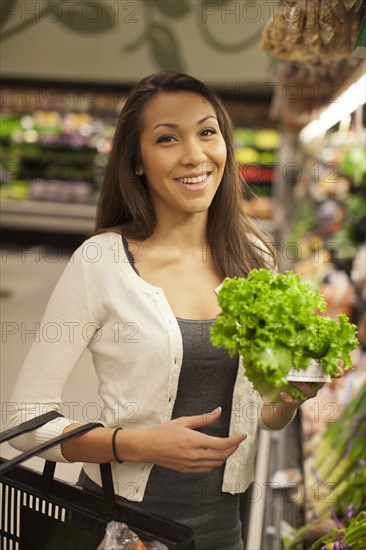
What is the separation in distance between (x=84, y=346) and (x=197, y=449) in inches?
15.5

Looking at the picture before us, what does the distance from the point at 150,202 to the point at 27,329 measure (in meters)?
0.77

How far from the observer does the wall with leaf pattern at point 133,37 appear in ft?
8.00

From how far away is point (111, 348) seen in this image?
1637 mm

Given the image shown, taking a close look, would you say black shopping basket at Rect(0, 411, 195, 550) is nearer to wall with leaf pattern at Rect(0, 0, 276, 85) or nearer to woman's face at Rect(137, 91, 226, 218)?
woman's face at Rect(137, 91, 226, 218)

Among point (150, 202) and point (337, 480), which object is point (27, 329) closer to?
point (150, 202)

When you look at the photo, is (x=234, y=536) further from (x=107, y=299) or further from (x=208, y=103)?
(x=208, y=103)

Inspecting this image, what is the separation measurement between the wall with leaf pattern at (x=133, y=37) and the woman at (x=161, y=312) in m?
0.84

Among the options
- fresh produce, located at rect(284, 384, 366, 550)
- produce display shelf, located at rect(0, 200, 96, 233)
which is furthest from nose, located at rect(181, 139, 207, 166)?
produce display shelf, located at rect(0, 200, 96, 233)

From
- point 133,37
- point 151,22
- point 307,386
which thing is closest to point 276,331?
point 307,386

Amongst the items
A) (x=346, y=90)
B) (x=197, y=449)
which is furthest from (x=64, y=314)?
(x=346, y=90)

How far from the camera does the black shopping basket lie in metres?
1.24

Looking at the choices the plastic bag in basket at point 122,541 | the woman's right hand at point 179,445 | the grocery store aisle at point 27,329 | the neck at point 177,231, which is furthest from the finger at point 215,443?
the neck at point 177,231

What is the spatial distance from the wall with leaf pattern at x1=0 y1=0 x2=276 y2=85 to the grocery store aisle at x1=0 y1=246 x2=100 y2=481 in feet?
2.54

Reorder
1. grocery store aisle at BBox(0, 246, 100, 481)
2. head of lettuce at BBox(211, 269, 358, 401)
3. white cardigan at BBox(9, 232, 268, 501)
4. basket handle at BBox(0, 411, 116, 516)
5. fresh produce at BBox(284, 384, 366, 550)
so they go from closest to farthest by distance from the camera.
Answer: basket handle at BBox(0, 411, 116, 516) < head of lettuce at BBox(211, 269, 358, 401) < white cardigan at BBox(9, 232, 268, 501) < grocery store aisle at BBox(0, 246, 100, 481) < fresh produce at BBox(284, 384, 366, 550)
